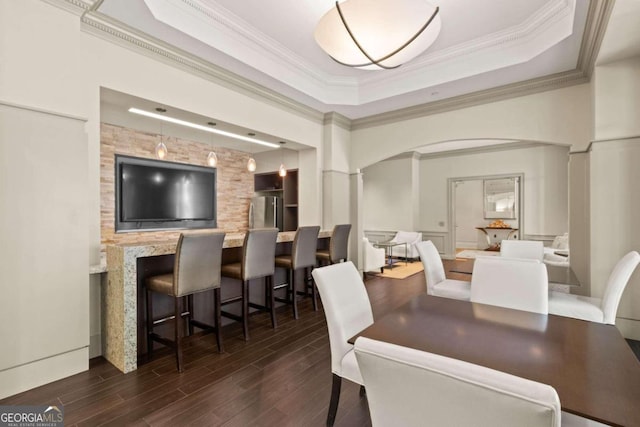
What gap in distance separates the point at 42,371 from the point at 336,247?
10.4 feet

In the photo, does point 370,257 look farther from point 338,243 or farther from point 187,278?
point 187,278

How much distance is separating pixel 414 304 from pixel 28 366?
273 centimetres

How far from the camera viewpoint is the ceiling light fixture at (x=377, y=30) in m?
2.23

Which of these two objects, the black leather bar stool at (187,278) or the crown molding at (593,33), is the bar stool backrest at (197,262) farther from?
the crown molding at (593,33)

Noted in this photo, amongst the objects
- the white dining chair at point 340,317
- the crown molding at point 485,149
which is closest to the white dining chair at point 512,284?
the white dining chair at point 340,317

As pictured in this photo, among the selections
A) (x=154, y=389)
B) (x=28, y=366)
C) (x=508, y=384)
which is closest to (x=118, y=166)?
(x=28, y=366)

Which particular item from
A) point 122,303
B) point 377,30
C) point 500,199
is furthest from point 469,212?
point 122,303

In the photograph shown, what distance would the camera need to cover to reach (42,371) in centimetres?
228

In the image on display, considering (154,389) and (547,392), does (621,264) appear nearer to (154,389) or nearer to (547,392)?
(547,392)

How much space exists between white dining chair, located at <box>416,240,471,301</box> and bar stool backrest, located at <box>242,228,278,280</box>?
1.57 metres

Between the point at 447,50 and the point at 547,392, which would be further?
the point at 447,50

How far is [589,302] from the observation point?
8.61 ft

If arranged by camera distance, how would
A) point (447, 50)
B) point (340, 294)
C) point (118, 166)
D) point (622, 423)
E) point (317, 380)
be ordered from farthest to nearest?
1. point (118, 166)
2. point (447, 50)
3. point (317, 380)
4. point (340, 294)
5. point (622, 423)

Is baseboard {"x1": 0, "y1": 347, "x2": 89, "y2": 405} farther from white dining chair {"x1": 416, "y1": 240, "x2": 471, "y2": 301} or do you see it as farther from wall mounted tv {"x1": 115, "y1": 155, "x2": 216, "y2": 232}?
white dining chair {"x1": 416, "y1": 240, "x2": 471, "y2": 301}
